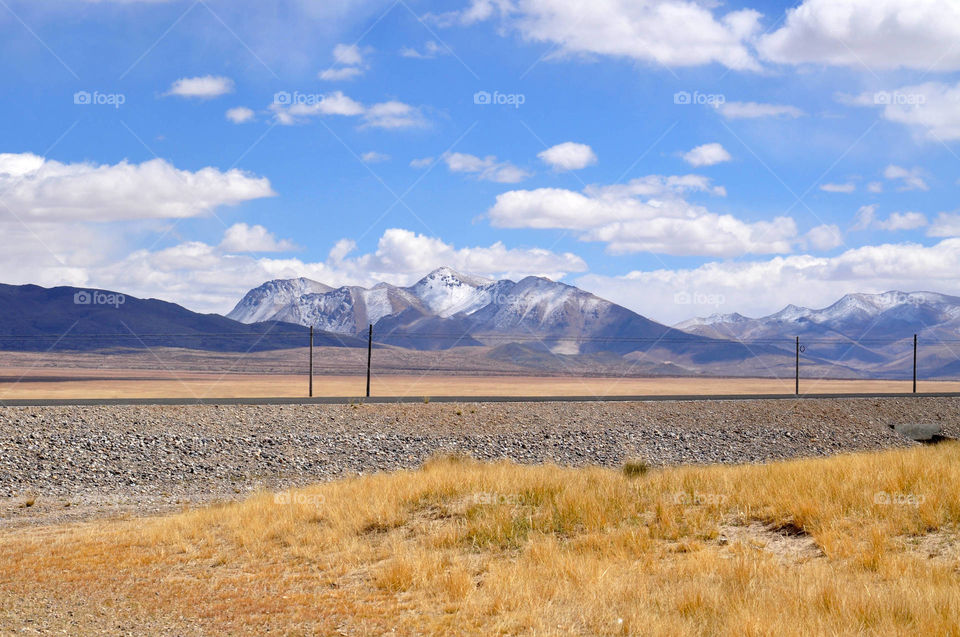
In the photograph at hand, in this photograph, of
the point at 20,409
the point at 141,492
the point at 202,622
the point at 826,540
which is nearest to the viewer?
the point at 202,622

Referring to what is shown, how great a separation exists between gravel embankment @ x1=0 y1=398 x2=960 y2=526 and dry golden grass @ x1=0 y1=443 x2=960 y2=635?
22.1ft

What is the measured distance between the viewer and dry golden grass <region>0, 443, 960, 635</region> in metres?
8.45

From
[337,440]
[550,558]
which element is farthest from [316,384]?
[550,558]

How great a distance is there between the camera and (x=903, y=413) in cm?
4031

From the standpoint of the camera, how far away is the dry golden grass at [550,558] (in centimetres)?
845

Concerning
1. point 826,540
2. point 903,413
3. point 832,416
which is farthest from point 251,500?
point 903,413

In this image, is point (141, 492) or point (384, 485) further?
point (141, 492)

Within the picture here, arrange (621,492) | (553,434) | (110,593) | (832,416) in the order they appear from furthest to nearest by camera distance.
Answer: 1. (832,416)
2. (553,434)
3. (621,492)
4. (110,593)

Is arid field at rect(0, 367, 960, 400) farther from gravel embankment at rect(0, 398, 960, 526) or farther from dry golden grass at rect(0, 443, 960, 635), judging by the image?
dry golden grass at rect(0, 443, 960, 635)

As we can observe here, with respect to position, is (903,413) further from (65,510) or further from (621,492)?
(65,510)

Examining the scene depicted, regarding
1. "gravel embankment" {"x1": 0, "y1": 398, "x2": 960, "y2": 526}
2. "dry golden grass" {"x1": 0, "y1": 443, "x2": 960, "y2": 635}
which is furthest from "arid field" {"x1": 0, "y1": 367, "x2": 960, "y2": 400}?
"dry golden grass" {"x1": 0, "y1": 443, "x2": 960, "y2": 635}

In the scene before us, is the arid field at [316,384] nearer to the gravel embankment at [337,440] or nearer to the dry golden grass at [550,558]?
the gravel embankment at [337,440]

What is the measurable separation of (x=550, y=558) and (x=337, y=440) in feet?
62.5

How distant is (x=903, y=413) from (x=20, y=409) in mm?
38452
